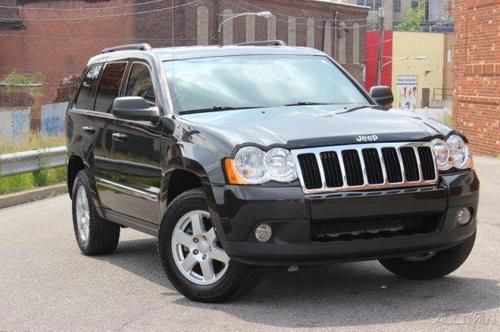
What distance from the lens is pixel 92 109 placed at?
26.4 ft

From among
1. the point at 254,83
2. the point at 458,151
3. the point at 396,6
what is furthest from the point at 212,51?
the point at 396,6

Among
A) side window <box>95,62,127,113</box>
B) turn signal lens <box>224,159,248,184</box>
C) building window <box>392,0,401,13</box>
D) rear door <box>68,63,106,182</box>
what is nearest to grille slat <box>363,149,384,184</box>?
turn signal lens <box>224,159,248,184</box>

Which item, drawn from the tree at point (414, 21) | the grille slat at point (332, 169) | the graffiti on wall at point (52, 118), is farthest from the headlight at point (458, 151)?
the tree at point (414, 21)

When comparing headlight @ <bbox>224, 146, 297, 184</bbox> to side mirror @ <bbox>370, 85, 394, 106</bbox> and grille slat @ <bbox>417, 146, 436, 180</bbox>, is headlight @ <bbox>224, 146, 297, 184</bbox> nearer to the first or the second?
grille slat @ <bbox>417, 146, 436, 180</bbox>

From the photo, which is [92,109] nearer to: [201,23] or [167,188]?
[167,188]

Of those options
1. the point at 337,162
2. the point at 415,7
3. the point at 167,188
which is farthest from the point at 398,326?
the point at 415,7

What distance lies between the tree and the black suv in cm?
12283

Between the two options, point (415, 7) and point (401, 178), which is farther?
point (415, 7)

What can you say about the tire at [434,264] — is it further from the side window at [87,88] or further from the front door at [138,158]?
the side window at [87,88]

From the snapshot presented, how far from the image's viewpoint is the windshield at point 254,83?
6547 millimetres

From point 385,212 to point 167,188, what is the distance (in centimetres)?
169

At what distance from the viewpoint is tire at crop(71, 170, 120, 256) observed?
26.0 ft

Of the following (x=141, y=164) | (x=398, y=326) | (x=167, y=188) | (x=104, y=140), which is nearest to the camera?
(x=398, y=326)

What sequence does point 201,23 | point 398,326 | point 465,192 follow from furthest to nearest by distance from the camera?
1. point 201,23
2. point 465,192
3. point 398,326
